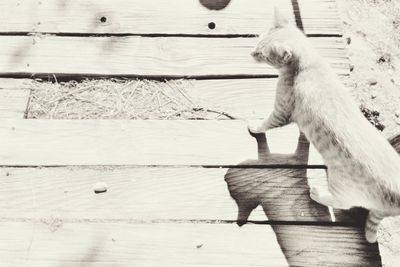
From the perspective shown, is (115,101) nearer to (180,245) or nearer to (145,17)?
(145,17)

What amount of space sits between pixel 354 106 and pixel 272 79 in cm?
72

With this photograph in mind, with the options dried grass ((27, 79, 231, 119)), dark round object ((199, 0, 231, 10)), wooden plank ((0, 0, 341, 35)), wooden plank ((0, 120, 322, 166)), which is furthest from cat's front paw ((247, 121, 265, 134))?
dark round object ((199, 0, 231, 10))

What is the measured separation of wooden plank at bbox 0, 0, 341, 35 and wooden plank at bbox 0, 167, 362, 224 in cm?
99

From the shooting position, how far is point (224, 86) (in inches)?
102

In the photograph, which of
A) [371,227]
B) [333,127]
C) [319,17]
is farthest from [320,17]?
[371,227]

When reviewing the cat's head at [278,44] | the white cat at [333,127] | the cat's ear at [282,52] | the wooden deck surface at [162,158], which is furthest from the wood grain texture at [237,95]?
the cat's ear at [282,52]

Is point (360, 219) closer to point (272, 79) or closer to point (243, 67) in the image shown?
point (272, 79)

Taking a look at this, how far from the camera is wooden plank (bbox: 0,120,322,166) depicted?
2.37m

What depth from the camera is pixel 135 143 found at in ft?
7.91

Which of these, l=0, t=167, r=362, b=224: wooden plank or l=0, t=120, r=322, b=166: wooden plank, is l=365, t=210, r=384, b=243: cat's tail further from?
l=0, t=120, r=322, b=166: wooden plank

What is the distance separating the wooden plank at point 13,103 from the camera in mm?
2496

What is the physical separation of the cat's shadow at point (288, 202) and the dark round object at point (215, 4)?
99cm

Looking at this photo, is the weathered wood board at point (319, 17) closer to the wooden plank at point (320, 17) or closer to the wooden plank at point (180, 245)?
the wooden plank at point (320, 17)

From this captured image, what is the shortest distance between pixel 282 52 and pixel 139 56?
1015 mm
